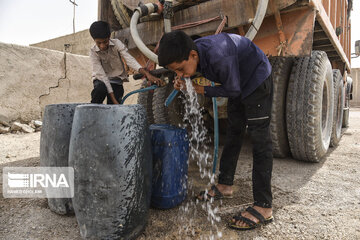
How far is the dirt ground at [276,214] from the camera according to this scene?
4.43 ft

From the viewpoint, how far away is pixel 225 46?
1337 mm

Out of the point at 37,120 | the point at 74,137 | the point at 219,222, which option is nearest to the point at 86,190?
the point at 74,137

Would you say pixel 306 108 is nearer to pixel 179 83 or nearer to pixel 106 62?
pixel 179 83

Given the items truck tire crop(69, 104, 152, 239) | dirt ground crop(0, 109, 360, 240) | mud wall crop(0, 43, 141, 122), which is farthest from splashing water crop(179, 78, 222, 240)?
mud wall crop(0, 43, 141, 122)

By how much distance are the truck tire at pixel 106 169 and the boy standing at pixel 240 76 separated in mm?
386

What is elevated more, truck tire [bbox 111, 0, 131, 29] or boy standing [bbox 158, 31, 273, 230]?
truck tire [bbox 111, 0, 131, 29]

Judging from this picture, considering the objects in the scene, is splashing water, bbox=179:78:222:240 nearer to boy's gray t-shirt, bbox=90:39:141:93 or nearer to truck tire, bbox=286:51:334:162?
boy's gray t-shirt, bbox=90:39:141:93

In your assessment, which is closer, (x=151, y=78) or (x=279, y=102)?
(x=151, y=78)

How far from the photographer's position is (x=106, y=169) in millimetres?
1197

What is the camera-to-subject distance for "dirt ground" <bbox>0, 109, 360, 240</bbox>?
1.35 meters

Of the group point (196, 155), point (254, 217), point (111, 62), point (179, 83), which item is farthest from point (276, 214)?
point (111, 62)

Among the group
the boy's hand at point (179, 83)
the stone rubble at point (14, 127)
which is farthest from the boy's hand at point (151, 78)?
the stone rubble at point (14, 127)

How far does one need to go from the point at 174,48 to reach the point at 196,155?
1933mm

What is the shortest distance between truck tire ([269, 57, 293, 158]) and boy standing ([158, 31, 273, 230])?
979 millimetres
